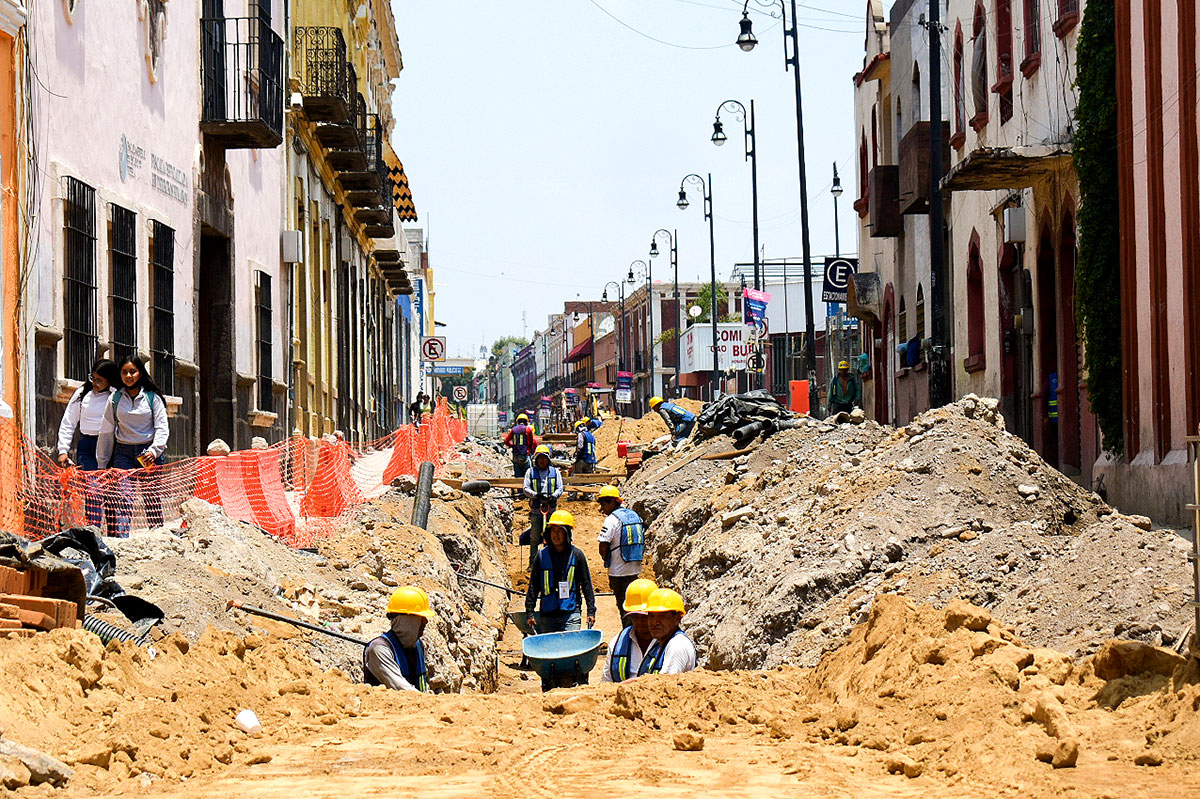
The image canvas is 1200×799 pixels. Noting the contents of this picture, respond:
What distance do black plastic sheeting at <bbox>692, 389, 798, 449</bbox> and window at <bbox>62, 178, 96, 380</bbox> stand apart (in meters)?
14.3

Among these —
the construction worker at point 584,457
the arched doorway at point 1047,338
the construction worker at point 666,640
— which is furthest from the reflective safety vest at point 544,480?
the construction worker at point 584,457

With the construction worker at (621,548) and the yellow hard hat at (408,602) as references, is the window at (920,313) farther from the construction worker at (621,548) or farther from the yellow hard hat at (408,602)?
the yellow hard hat at (408,602)

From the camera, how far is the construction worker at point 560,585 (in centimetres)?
1173

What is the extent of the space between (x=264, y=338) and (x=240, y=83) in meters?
4.04

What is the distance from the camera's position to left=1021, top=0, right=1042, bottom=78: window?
19.5 m

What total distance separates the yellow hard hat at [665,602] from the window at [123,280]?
733cm

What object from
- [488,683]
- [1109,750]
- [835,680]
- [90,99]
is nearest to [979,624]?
[835,680]

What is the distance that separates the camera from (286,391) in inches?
927

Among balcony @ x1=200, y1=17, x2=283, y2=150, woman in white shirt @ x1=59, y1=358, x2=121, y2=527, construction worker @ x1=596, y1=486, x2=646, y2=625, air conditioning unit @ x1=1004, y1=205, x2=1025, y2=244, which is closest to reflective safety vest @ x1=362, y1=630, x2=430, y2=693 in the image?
woman in white shirt @ x1=59, y1=358, x2=121, y2=527

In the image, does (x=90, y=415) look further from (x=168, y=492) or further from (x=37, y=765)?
(x=37, y=765)

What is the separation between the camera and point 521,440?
30.0 meters

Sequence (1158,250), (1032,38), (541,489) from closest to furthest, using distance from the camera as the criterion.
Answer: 1. (1158,250)
2. (541,489)
3. (1032,38)

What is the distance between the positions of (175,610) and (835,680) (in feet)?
13.3

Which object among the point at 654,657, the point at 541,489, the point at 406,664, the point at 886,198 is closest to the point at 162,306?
the point at 541,489
